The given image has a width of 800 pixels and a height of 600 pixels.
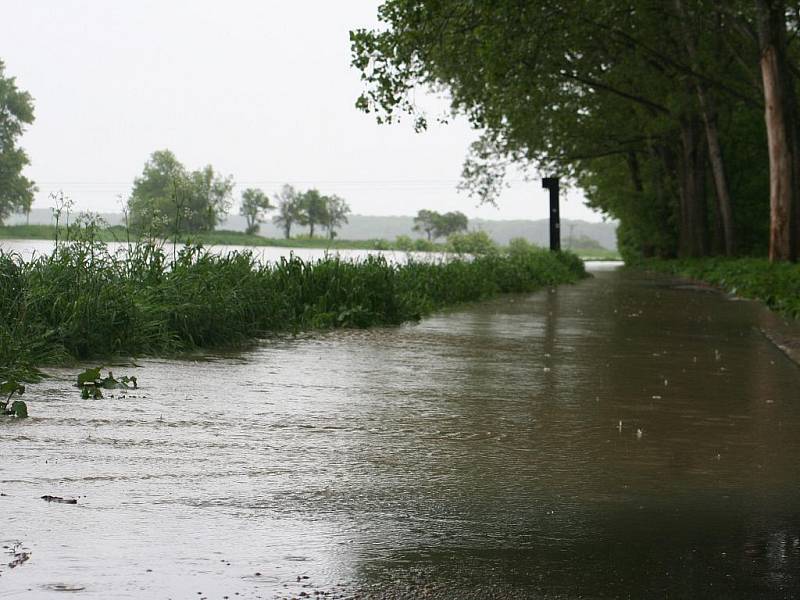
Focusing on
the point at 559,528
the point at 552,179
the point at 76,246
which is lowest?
the point at 559,528

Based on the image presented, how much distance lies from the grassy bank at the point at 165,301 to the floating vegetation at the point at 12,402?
447 millimetres

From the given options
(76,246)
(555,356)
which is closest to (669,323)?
(555,356)

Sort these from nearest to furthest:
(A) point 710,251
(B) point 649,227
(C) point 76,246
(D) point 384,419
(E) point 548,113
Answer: (D) point 384,419
(C) point 76,246
(E) point 548,113
(A) point 710,251
(B) point 649,227

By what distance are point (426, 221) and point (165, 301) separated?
151768 millimetres

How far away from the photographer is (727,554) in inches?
168

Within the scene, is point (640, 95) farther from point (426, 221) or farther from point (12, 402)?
point (426, 221)

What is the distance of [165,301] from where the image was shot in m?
11.6

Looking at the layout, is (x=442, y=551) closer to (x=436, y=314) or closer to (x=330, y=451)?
(x=330, y=451)

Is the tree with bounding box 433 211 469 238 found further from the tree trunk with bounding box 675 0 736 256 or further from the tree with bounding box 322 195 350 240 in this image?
the tree trunk with bounding box 675 0 736 256

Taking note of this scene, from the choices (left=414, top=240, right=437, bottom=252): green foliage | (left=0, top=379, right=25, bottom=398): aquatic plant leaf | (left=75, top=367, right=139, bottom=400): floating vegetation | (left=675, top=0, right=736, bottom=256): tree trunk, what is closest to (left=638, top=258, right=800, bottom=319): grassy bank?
(left=675, top=0, right=736, bottom=256): tree trunk

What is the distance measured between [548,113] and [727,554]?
1526 inches

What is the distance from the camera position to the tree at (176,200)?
12.9 meters

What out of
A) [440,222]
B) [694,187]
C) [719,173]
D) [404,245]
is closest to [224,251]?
Result: [404,245]

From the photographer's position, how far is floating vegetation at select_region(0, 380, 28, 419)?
684 centimetres
